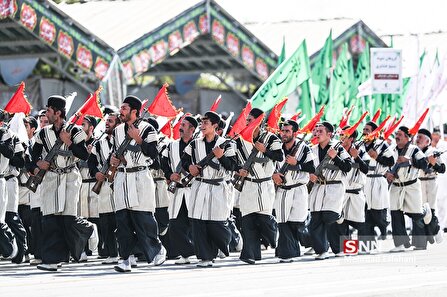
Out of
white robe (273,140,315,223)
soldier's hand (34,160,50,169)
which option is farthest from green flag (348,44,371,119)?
soldier's hand (34,160,50,169)

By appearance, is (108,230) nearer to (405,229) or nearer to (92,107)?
(92,107)

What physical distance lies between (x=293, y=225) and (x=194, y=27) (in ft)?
53.4

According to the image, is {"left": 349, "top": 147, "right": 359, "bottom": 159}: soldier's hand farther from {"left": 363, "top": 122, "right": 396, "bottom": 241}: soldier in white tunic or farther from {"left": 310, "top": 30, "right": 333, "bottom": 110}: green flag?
{"left": 310, "top": 30, "right": 333, "bottom": 110}: green flag

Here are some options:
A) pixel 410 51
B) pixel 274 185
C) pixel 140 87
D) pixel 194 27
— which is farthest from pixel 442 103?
pixel 140 87

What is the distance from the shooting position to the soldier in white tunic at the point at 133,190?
15.1 m

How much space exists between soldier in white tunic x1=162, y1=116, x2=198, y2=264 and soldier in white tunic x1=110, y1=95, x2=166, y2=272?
1.48 m

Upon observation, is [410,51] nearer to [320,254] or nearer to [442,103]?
[442,103]

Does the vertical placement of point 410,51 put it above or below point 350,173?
above

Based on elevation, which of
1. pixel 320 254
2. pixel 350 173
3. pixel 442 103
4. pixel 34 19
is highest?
pixel 34 19

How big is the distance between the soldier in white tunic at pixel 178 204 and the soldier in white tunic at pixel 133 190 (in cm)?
148

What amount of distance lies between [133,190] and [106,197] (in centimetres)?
208

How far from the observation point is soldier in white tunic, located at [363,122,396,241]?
1970 centimetres

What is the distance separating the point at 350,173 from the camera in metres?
19.3

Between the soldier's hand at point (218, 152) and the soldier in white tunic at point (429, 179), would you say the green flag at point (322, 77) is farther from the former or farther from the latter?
the soldier's hand at point (218, 152)
